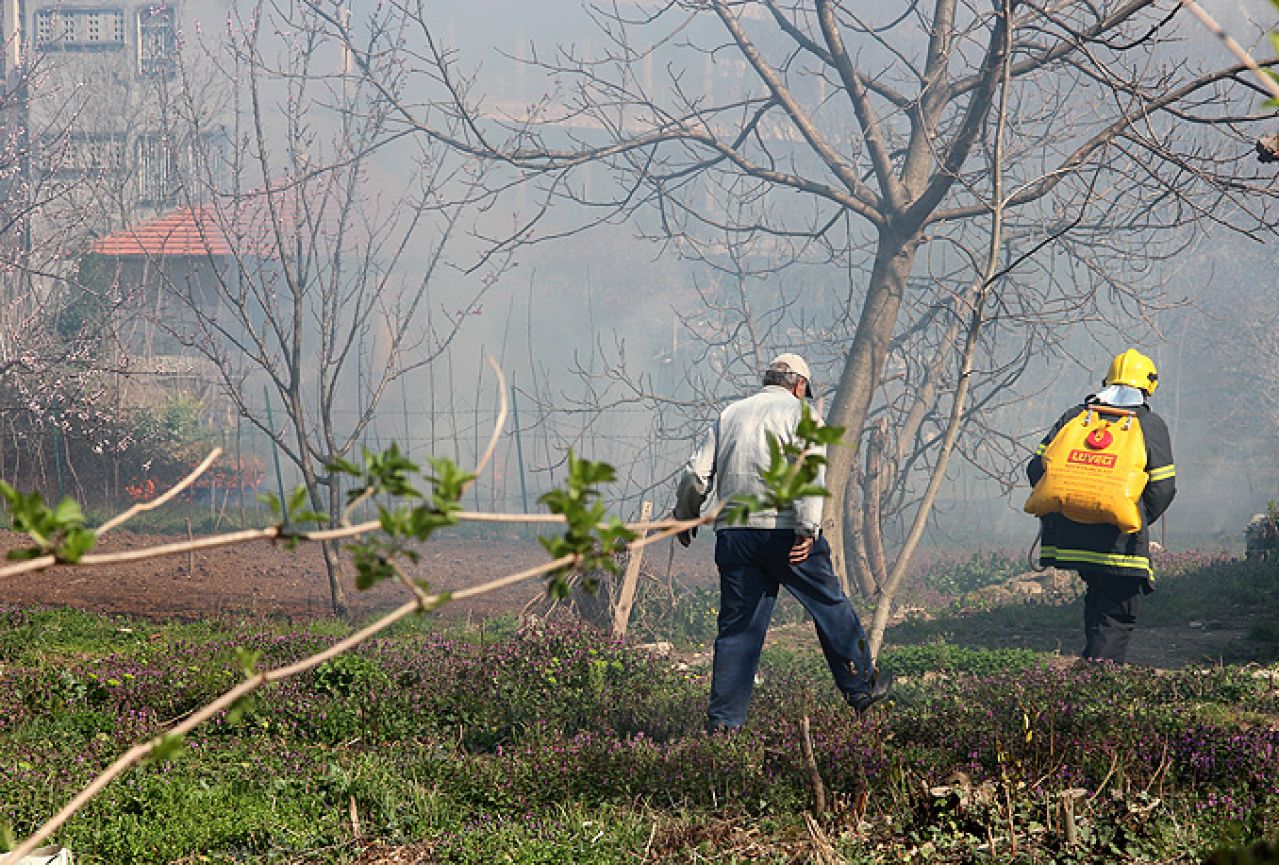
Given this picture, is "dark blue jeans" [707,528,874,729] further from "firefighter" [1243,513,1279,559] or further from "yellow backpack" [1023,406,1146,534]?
"firefighter" [1243,513,1279,559]

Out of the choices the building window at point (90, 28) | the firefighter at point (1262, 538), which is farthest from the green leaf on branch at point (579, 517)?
the building window at point (90, 28)

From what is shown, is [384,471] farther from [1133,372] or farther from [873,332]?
[873,332]

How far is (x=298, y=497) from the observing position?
68.5 inches

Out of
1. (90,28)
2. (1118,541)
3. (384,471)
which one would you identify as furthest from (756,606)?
(90,28)

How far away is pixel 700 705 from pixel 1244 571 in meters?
7.02

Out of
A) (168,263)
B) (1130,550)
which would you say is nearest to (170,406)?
(168,263)

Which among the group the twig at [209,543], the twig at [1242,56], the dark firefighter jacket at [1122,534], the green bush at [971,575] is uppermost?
the twig at [1242,56]

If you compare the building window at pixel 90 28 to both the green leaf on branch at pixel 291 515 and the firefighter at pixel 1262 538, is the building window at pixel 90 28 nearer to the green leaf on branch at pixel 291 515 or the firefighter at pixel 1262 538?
the firefighter at pixel 1262 538

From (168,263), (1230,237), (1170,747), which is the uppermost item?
(1230,237)

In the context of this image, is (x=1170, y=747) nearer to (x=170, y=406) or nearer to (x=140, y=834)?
(x=140, y=834)

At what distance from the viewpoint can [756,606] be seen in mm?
6098

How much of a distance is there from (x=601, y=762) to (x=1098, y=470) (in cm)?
371

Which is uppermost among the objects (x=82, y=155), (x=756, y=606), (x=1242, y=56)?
(x=82, y=155)

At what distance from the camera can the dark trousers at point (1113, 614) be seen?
24.5ft
